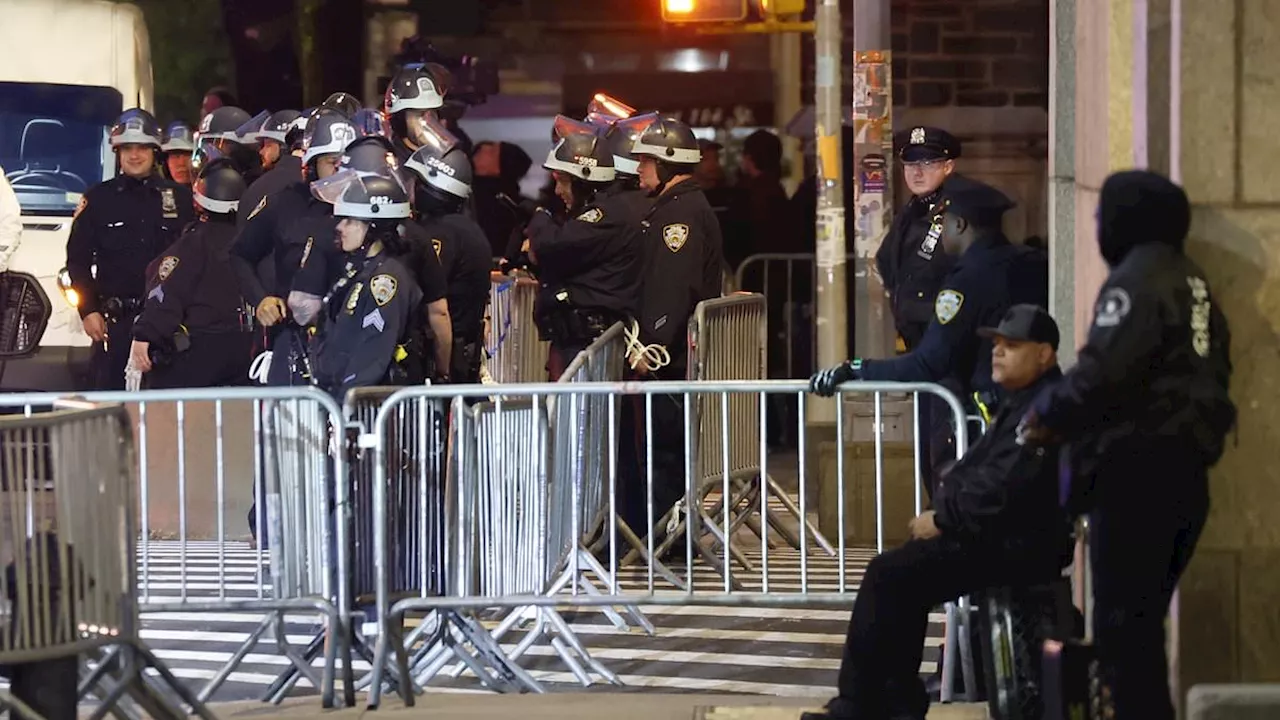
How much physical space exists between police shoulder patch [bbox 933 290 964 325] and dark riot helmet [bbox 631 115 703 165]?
3.66 metres

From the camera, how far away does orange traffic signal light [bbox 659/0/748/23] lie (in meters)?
15.9

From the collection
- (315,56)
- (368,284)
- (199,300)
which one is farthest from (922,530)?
(315,56)

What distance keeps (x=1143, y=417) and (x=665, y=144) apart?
531 centimetres

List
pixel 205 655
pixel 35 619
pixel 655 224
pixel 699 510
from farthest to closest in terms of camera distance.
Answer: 1. pixel 655 224
2. pixel 699 510
3. pixel 205 655
4. pixel 35 619

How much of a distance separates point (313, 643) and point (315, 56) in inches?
671

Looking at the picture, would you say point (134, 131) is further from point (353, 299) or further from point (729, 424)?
point (353, 299)

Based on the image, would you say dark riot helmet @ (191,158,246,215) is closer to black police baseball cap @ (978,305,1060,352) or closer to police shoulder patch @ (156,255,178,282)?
police shoulder patch @ (156,255,178,282)

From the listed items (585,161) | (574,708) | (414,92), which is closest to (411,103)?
(414,92)

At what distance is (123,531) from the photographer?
690cm

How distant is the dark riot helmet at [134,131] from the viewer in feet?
46.7

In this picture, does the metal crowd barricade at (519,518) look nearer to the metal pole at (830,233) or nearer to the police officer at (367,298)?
the police officer at (367,298)

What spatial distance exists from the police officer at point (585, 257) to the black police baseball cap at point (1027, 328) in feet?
14.3

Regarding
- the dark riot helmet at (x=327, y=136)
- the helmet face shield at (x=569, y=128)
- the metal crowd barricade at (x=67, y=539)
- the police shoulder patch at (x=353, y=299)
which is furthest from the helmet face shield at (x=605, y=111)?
the metal crowd barricade at (x=67, y=539)

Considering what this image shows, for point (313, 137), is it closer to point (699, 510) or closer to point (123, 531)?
point (699, 510)
